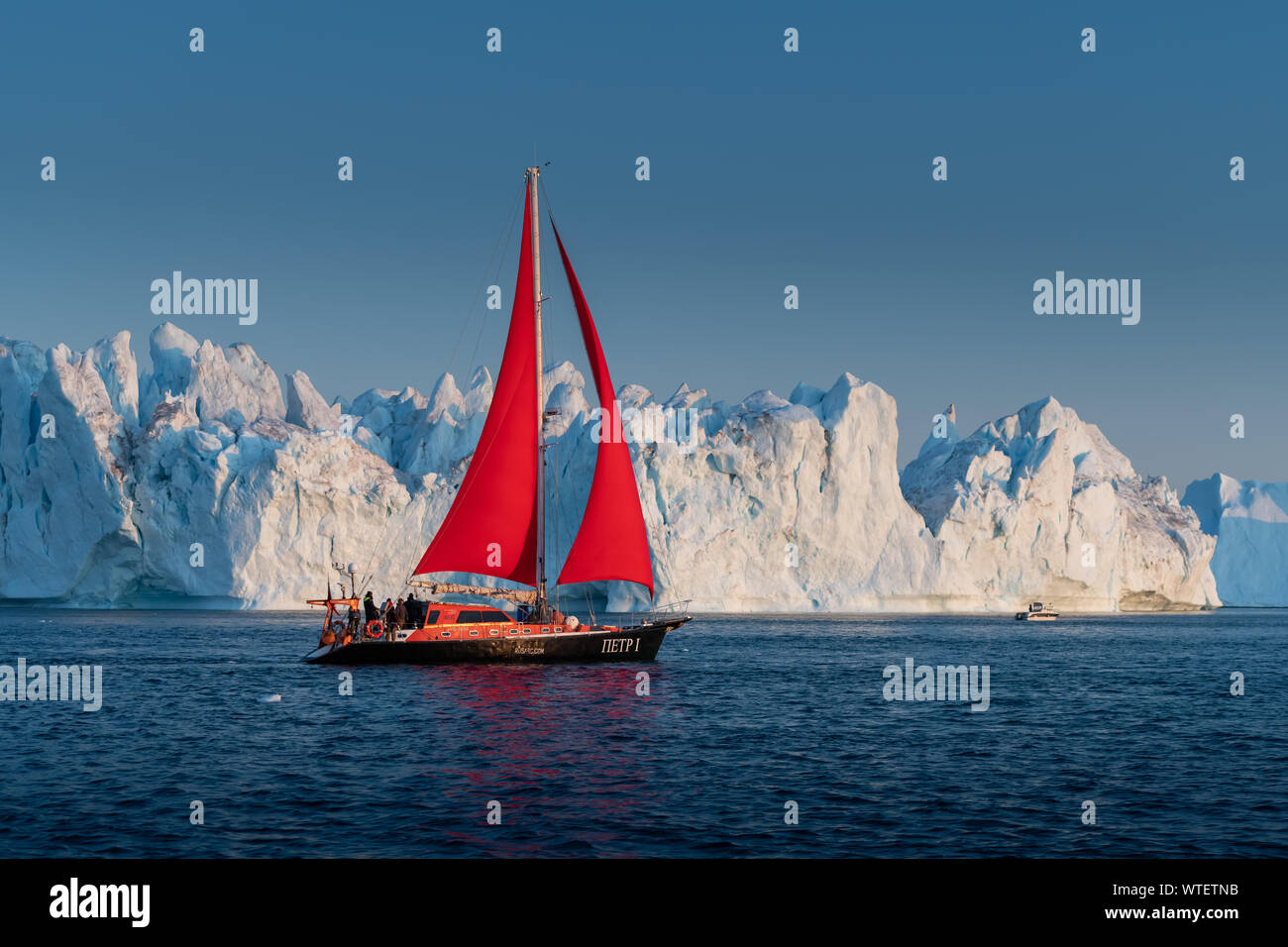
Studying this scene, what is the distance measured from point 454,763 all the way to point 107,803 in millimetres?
5138

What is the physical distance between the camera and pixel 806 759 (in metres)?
18.5

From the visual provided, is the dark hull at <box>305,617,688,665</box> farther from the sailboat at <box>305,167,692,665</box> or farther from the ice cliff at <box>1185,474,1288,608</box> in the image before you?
the ice cliff at <box>1185,474,1288,608</box>

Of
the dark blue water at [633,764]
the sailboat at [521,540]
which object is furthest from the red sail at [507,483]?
the dark blue water at [633,764]

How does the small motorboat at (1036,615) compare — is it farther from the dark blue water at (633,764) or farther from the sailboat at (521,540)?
the sailboat at (521,540)

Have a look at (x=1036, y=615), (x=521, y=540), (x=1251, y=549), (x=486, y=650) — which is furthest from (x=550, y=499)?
(x=1251, y=549)

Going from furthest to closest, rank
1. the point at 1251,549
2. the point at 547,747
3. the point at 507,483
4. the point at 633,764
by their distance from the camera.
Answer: the point at 1251,549
the point at 507,483
the point at 547,747
the point at 633,764

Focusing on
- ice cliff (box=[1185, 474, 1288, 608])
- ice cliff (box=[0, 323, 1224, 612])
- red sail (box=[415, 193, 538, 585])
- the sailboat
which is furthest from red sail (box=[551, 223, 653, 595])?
ice cliff (box=[1185, 474, 1288, 608])

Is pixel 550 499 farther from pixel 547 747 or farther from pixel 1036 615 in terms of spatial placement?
pixel 547 747

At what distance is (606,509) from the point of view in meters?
34.1

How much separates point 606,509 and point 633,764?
54.6 feet

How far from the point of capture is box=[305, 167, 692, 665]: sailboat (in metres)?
33.9

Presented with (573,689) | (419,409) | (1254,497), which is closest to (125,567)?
(419,409)

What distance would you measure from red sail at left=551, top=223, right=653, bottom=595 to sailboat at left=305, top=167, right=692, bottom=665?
31 millimetres
